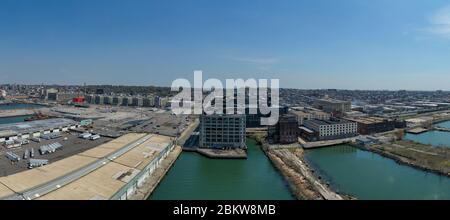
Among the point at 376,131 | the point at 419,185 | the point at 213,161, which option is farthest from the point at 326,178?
the point at 376,131

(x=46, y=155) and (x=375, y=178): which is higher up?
(x=46, y=155)

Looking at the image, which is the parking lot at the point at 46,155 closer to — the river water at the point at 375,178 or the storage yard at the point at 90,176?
the storage yard at the point at 90,176

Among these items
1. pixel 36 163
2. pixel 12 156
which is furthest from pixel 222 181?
pixel 12 156

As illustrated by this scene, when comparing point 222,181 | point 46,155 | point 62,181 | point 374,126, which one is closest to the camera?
point 62,181

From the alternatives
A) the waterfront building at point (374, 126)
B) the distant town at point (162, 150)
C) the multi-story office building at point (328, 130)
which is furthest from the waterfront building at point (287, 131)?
the waterfront building at point (374, 126)

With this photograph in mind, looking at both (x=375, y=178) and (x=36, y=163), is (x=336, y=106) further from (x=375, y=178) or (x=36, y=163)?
(x=36, y=163)
